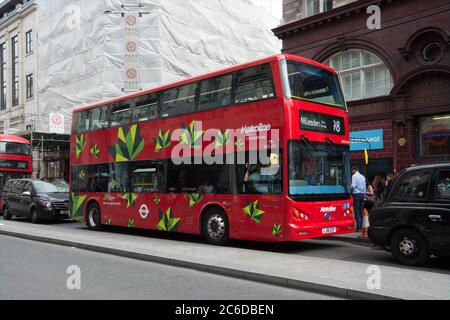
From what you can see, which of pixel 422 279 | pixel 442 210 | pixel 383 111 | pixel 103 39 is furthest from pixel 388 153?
pixel 103 39

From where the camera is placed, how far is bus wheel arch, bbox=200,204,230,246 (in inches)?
439

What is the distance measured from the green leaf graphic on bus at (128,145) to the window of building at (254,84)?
3864mm

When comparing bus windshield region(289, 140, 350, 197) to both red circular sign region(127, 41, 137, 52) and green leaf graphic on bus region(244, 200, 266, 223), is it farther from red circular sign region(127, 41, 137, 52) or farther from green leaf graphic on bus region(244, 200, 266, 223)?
red circular sign region(127, 41, 137, 52)

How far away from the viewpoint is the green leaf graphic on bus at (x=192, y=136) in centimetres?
1173

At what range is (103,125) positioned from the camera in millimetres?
15070

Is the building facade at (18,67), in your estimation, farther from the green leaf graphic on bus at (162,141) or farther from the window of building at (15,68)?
the green leaf graphic on bus at (162,141)

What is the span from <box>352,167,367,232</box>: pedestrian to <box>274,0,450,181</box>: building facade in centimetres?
540

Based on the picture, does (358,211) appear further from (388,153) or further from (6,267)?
(6,267)

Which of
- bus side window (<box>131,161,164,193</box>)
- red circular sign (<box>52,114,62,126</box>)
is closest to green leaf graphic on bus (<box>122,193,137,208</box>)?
bus side window (<box>131,161,164,193</box>)

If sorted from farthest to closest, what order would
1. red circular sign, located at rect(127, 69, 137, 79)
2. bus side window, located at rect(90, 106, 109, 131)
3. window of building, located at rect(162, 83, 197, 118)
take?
red circular sign, located at rect(127, 69, 137, 79), bus side window, located at rect(90, 106, 109, 131), window of building, located at rect(162, 83, 197, 118)

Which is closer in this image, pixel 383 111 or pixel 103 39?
pixel 383 111

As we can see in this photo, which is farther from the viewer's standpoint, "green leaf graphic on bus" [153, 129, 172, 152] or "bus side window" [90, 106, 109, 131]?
"bus side window" [90, 106, 109, 131]

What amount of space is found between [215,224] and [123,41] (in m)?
19.0

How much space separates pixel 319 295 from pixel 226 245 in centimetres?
484
